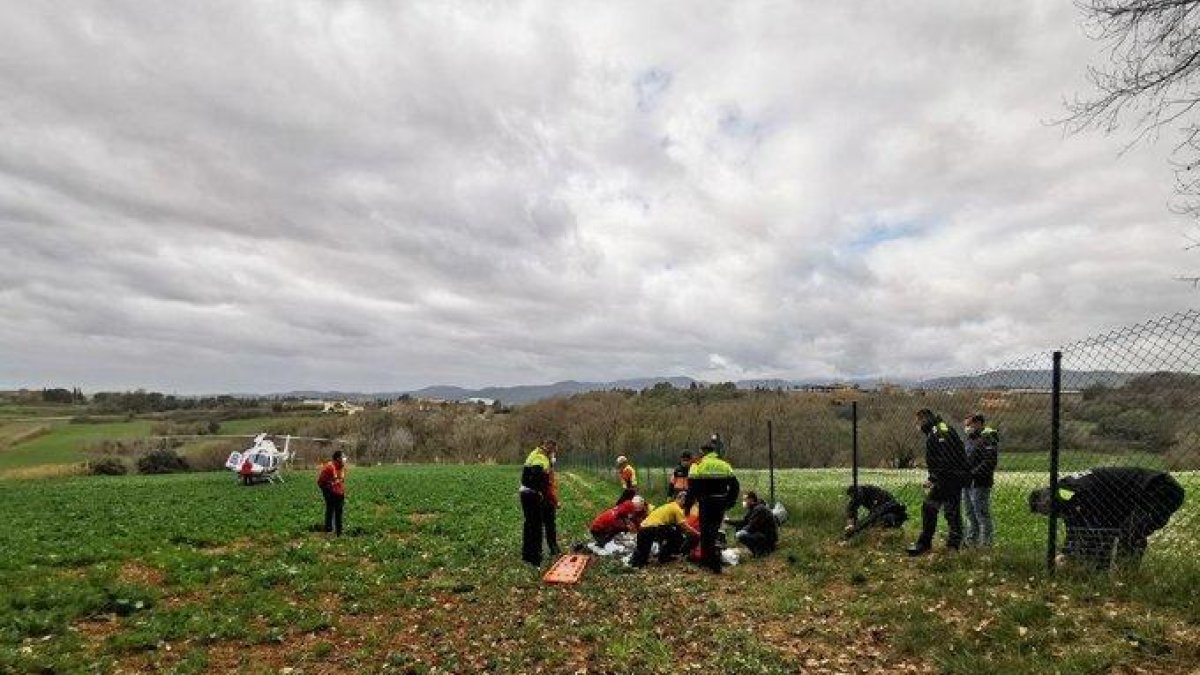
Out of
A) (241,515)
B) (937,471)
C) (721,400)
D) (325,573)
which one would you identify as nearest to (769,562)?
(937,471)

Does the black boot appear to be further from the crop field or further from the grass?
the grass

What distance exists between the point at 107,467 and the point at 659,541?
203 feet

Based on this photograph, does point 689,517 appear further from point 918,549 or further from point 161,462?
point 161,462

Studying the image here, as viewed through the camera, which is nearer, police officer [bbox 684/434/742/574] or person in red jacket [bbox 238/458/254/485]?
police officer [bbox 684/434/742/574]

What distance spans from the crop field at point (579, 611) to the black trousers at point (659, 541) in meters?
0.32

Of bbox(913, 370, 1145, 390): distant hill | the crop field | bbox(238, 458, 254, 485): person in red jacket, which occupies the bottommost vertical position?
bbox(238, 458, 254, 485): person in red jacket

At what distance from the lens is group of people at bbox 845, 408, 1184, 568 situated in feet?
30.9

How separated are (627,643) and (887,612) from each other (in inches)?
134

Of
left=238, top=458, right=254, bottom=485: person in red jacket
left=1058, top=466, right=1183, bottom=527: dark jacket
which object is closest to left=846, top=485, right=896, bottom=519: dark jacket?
left=1058, top=466, right=1183, bottom=527: dark jacket

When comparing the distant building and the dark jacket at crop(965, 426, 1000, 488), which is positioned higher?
the dark jacket at crop(965, 426, 1000, 488)

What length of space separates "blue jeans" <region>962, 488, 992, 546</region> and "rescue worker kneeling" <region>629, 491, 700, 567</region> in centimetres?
498

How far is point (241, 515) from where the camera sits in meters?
23.8

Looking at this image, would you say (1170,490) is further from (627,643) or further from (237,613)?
(237,613)

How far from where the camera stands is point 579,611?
11.1m
